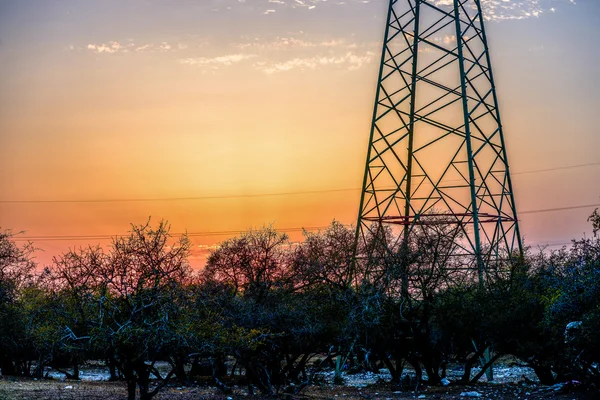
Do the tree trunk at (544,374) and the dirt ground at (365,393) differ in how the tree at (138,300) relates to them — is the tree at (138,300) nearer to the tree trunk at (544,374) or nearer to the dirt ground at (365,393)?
the dirt ground at (365,393)

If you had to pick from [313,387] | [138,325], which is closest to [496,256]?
[313,387]

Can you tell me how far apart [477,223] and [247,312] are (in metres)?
10.4

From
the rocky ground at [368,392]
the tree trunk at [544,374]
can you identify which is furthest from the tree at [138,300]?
the tree trunk at [544,374]

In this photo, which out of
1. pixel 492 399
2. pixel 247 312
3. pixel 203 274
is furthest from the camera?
pixel 203 274

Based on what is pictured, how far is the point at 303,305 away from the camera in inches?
1257

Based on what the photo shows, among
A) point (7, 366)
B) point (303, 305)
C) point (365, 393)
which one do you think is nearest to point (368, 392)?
point (365, 393)

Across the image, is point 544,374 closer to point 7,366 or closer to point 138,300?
point 138,300

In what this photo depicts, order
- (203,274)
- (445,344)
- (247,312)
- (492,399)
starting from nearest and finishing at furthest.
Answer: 1. (492,399)
2. (247,312)
3. (445,344)
4. (203,274)

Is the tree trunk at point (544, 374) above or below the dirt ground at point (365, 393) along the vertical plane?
above

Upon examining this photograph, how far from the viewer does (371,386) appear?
36.3m

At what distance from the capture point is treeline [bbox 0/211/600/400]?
21.6 metres

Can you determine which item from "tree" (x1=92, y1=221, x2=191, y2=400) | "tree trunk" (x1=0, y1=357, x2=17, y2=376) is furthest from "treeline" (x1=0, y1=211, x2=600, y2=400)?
"tree trunk" (x1=0, y1=357, x2=17, y2=376)

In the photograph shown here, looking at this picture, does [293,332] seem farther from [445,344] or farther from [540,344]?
[540,344]

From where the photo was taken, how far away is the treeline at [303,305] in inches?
851
